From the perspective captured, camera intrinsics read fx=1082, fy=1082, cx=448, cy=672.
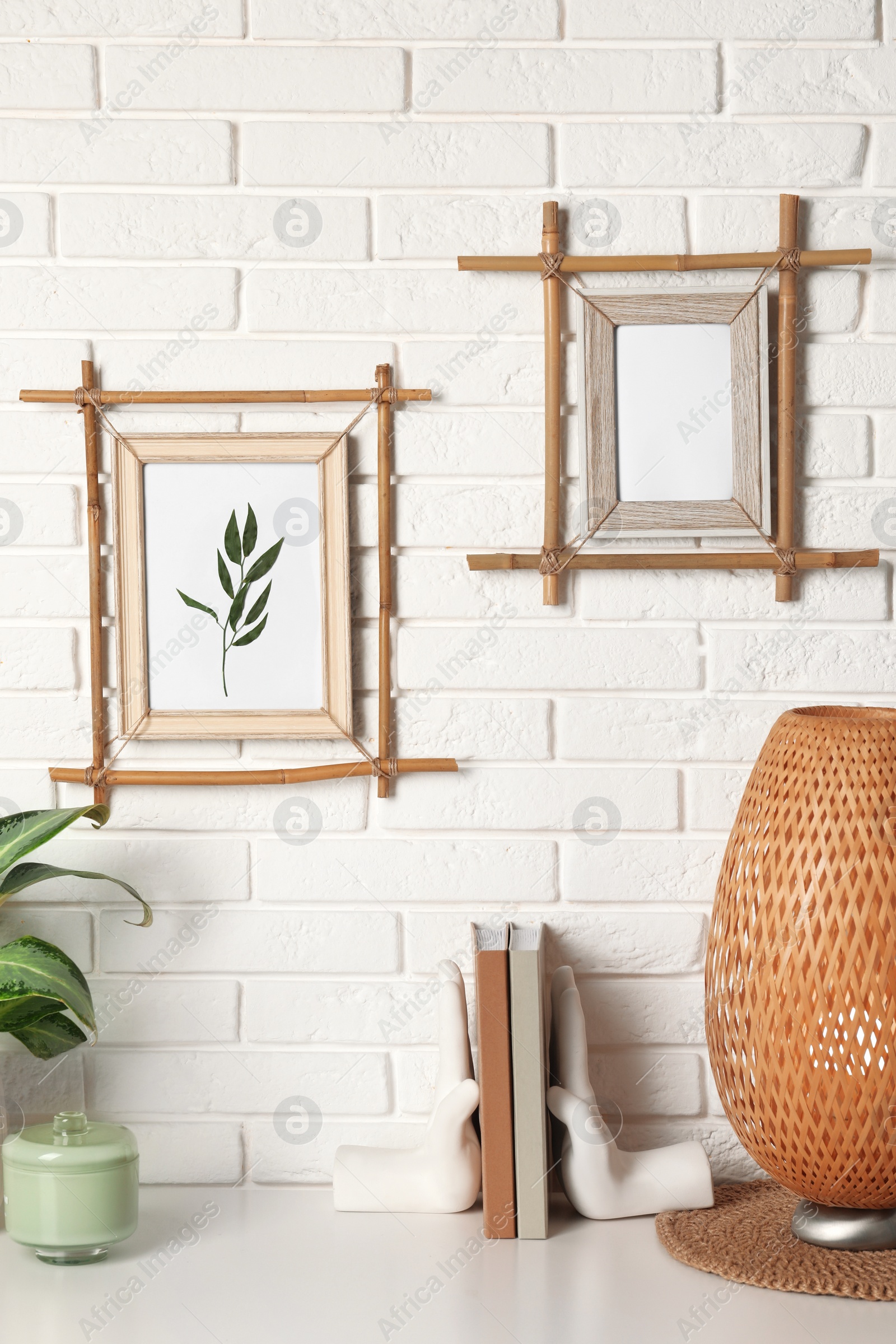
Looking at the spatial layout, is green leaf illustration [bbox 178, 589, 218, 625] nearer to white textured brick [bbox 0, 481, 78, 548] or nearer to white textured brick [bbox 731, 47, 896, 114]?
white textured brick [bbox 0, 481, 78, 548]

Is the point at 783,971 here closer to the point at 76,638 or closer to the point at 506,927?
the point at 506,927

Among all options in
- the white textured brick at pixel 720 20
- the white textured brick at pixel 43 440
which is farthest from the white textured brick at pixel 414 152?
the white textured brick at pixel 43 440

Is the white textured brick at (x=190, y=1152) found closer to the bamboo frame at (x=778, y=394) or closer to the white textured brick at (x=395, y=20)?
the bamboo frame at (x=778, y=394)

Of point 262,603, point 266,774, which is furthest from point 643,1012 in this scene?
point 262,603

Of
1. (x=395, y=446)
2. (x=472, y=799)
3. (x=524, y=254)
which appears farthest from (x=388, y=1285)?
(x=524, y=254)

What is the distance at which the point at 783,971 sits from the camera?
80 centimetres

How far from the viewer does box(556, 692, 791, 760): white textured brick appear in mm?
1007

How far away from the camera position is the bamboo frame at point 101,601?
0.99 metres

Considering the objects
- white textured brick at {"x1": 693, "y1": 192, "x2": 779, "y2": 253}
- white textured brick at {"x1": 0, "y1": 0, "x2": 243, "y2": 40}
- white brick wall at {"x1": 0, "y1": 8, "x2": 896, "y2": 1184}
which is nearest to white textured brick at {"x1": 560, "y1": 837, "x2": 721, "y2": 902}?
white brick wall at {"x1": 0, "y1": 8, "x2": 896, "y2": 1184}

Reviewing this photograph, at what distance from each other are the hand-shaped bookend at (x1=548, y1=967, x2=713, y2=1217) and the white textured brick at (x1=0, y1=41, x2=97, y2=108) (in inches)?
37.0

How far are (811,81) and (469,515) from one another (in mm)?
496

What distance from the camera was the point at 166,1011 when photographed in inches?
40.2

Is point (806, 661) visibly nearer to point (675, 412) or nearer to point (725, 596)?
point (725, 596)

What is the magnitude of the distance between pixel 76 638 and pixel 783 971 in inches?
27.0
